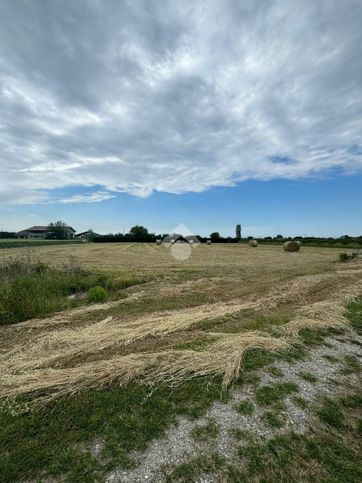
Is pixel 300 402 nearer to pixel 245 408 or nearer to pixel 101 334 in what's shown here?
pixel 245 408

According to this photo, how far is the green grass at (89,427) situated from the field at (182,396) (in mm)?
12

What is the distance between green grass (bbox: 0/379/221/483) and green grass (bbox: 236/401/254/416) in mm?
312

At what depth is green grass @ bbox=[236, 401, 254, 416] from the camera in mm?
3059

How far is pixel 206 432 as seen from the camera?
2.76 m

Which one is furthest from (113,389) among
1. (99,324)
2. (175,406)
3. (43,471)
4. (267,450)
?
(99,324)

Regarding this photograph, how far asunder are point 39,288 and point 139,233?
235ft

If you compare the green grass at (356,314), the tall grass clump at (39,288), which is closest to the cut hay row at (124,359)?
the green grass at (356,314)

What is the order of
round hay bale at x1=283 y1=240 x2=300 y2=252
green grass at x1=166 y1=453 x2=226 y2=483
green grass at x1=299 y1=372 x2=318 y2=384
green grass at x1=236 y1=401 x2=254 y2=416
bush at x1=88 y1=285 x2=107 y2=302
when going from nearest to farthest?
green grass at x1=166 y1=453 x2=226 y2=483
green grass at x1=236 y1=401 x2=254 y2=416
green grass at x1=299 y1=372 x2=318 y2=384
bush at x1=88 y1=285 x2=107 y2=302
round hay bale at x1=283 y1=240 x2=300 y2=252

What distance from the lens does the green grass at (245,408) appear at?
3059 mm

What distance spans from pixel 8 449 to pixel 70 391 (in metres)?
0.85

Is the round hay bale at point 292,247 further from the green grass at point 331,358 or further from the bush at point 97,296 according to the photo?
the green grass at point 331,358

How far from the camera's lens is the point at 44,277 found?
920cm

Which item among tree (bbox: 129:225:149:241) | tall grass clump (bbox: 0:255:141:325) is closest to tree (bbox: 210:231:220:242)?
tree (bbox: 129:225:149:241)

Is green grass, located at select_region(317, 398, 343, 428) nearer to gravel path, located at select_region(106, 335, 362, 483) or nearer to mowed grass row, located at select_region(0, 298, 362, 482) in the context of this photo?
mowed grass row, located at select_region(0, 298, 362, 482)
